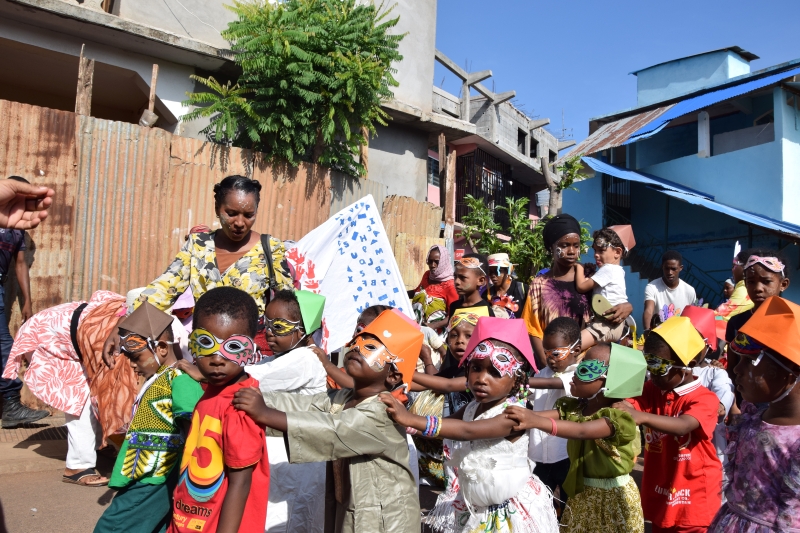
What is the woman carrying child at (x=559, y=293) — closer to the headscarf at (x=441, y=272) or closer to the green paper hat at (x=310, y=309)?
the green paper hat at (x=310, y=309)

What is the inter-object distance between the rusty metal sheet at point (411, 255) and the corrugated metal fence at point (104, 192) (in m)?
2.75

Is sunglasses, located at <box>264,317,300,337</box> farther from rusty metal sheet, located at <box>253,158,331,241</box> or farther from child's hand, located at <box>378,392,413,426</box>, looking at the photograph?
rusty metal sheet, located at <box>253,158,331,241</box>

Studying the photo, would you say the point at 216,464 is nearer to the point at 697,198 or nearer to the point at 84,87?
the point at 84,87

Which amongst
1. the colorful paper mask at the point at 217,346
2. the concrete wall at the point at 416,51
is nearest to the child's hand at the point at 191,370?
the colorful paper mask at the point at 217,346

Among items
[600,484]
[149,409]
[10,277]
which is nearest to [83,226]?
[10,277]

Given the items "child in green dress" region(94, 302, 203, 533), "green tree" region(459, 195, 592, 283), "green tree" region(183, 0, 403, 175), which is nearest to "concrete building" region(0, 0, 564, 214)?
"green tree" region(183, 0, 403, 175)

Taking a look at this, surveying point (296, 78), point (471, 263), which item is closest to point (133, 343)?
point (471, 263)

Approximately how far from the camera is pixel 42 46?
827cm

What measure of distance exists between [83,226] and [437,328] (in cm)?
383

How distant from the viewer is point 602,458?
133 inches

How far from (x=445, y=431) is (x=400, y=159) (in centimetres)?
967

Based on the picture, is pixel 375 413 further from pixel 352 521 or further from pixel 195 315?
pixel 195 315

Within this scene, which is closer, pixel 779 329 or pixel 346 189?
pixel 779 329

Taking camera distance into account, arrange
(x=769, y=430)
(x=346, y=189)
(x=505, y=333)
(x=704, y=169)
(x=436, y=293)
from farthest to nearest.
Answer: (x=704, y=169) < (x=346, y=189) < (x=436, y=293) < (x=505, y=333) < (x=769, y=430)
